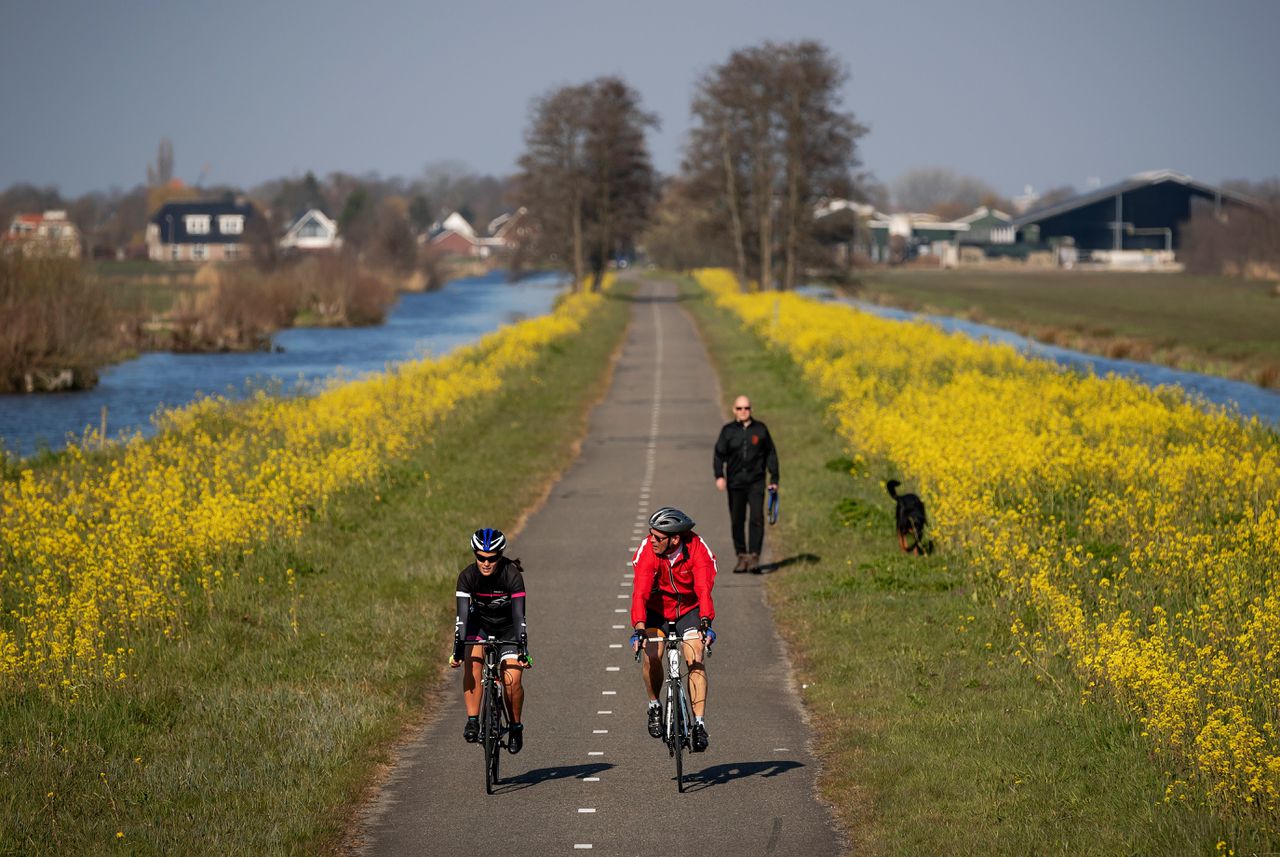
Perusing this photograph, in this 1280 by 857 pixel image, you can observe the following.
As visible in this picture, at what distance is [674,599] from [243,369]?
171 ft

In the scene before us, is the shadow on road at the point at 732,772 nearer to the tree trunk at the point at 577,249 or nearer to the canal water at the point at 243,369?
the canal water at the point at 243,369

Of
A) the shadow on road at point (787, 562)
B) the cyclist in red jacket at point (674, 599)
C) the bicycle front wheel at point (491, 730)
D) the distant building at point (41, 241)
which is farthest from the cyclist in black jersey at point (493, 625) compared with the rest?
the distant building at point (41, 241)

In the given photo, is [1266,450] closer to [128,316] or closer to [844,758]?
[844,758]

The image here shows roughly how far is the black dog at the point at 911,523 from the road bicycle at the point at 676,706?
298 inches

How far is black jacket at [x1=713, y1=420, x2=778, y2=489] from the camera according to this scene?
17.8 m

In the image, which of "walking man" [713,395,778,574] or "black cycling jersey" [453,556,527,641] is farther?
"walking man" [713,395,778,574]

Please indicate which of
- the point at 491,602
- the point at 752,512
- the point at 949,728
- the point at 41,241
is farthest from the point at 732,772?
the point at 41,241

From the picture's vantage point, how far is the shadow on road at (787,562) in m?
18.5

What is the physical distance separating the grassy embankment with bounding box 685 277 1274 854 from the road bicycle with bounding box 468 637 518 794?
228cm

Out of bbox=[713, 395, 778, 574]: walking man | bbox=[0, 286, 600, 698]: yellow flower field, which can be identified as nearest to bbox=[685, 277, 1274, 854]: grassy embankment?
bbox=[713, 395, 778, 574]: walking man

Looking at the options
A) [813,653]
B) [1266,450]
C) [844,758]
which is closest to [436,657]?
[813,653]

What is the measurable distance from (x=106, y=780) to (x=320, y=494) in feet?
36.4

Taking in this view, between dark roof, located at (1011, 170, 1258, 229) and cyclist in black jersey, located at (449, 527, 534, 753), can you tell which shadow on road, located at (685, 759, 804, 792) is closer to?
cyclist in black jersey, located at (449, 527, 534, 753)

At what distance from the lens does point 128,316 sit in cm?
6506
